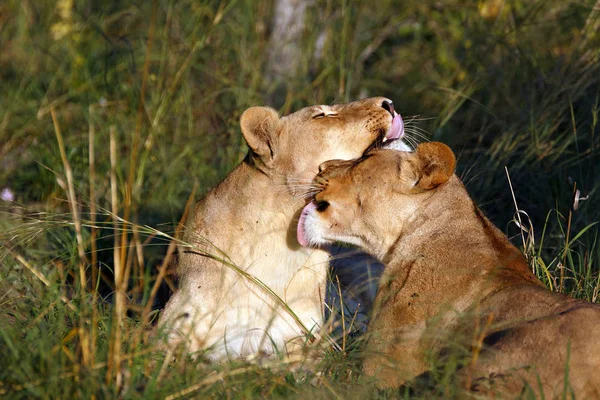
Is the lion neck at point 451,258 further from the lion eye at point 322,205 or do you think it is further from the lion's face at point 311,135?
the lion's face at point 311,135

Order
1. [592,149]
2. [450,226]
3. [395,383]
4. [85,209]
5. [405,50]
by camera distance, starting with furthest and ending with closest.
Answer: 1. [405,50]
2. [85,209]
3. [592,149]
4. [450,226]
5. [395,383]

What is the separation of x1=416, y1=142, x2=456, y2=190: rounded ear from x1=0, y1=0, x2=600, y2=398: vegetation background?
76 cm

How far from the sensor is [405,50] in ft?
25.8

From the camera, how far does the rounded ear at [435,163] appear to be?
A: 3.54 meters

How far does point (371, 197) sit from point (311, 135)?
1.93 ft

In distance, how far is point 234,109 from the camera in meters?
6.44

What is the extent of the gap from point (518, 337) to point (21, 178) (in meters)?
4.24

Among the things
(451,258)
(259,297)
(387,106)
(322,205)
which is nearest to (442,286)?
(451,258)

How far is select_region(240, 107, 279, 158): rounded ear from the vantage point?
4145 millimetres

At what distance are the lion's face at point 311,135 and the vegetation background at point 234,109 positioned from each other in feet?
1.29

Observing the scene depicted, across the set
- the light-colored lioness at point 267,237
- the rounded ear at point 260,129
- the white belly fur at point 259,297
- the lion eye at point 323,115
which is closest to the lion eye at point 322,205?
the light-colored lioness at point 267,237

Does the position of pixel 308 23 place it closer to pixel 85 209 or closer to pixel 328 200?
pixel 85 209

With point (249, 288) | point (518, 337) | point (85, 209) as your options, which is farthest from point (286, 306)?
point (85, 209)

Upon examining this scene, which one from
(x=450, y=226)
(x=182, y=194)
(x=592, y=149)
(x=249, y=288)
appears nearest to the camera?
(x=450, y=226)
